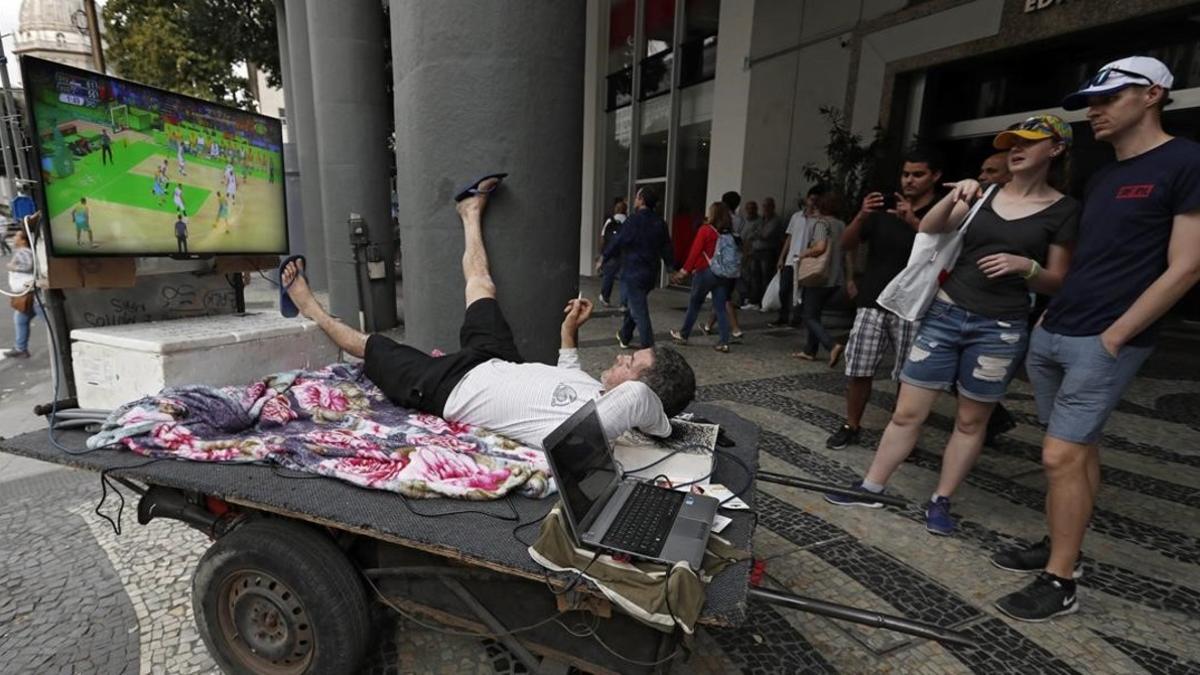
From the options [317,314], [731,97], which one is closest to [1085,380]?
[317,314]

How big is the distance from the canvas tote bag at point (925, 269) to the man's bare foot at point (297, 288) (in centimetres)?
313

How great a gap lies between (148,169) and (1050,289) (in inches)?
172

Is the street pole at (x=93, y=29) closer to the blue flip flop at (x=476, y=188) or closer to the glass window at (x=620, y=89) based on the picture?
the glass window at (x=620, y=89)

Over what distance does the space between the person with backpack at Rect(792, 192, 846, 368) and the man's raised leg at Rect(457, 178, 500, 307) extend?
390cm

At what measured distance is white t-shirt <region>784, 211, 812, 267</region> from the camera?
677cm

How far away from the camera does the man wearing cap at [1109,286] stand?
204 cm

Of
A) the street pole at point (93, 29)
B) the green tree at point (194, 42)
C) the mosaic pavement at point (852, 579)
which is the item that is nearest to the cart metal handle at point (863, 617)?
the mosaic pavement at point (852, 579)

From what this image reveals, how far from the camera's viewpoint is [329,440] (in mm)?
2131

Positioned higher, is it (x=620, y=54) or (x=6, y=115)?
(x=620, y=54)

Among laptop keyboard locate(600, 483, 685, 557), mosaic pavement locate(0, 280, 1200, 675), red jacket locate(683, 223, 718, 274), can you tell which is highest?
red jacket locate(683, 223, 718, 274)

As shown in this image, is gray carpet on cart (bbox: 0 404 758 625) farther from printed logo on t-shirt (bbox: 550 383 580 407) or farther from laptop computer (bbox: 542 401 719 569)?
printed logo on t-shirt (bbox: 550 383 580 407)

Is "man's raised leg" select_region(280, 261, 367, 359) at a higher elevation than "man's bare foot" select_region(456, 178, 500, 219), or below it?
below

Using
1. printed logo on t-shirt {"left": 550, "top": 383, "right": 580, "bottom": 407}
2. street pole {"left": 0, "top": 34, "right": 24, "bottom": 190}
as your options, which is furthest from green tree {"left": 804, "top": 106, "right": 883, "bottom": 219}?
street pole {"left": 0, "top": 34, "right": 24, "bottom": 190}

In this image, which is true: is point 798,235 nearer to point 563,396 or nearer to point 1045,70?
point 1045,70
